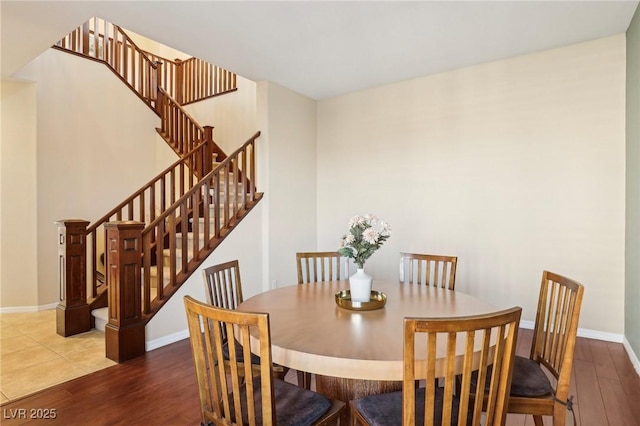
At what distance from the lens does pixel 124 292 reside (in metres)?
2.92

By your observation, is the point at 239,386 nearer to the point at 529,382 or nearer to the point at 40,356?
the point at 529,382

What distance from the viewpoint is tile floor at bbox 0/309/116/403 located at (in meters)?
2.52

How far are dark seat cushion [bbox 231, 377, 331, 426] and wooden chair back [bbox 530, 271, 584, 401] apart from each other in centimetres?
97

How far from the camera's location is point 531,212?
3.57m

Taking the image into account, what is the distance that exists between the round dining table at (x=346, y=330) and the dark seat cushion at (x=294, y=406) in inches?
4.8

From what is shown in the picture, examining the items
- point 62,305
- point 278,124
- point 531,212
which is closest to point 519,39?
point 531,212

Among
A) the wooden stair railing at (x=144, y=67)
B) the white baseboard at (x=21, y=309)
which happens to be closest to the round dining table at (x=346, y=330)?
the white baseboard at (x=21, y=309)

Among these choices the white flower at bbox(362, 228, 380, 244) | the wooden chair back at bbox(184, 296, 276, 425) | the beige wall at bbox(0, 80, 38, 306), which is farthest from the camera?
the beige wall at bbox(0, 80, 38, 306)

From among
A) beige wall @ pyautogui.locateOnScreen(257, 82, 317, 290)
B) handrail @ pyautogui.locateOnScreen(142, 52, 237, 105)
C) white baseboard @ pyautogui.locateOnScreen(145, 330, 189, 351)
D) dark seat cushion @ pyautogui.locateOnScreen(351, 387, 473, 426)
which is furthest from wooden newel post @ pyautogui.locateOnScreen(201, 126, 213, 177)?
dark seat cushion @ pyautogui.locateOnScreen(351, 387, 473, 426)

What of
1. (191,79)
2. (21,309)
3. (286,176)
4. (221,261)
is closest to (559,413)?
(221,261)

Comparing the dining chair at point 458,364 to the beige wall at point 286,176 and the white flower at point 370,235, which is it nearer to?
the white flower at point 370,235

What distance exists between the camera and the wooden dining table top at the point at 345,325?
1.25 m

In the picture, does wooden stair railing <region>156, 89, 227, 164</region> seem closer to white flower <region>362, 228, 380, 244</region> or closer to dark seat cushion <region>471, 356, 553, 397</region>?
white flower <region>362, 228, 380, 244</region>

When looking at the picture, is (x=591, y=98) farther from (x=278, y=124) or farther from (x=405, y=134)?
(x=278, y=124)
